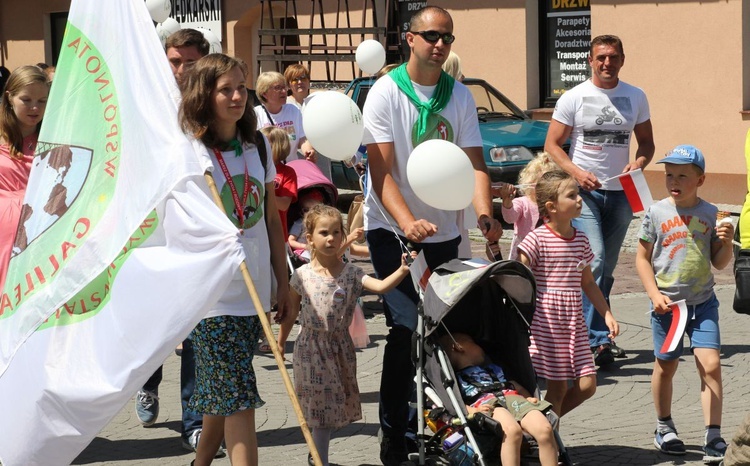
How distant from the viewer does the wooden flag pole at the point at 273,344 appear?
474 cm

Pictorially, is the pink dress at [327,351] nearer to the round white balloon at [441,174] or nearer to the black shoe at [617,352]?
the round white balloon at [441,174]

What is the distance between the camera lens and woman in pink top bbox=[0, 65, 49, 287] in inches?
261

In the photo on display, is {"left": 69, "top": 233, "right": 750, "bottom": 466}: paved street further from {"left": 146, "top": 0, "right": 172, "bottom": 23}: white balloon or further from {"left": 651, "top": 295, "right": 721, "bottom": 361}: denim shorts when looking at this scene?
{"left": 146, "top": 0, "right": 172, "bottom": 23}: white balloon

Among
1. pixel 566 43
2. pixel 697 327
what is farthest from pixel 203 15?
pixel 697 327

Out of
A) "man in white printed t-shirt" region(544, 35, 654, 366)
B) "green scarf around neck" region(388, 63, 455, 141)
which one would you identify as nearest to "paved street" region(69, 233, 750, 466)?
"man in white printed t-shirt" region(544, 35, 654, 366)

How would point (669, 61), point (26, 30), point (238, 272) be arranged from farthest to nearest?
point (26, 30)
point (669, 61)
point (238, 272)

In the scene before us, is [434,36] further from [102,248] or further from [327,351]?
[102,248]

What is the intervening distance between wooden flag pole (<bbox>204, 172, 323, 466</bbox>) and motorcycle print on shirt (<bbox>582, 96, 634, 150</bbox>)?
4.00 meters

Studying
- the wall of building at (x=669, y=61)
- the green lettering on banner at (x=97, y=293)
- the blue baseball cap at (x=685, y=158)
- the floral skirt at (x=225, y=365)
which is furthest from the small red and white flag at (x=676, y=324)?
the wall of building at (x=669, y=61)

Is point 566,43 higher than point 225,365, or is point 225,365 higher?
point 566,43

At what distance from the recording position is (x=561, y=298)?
6648 mm

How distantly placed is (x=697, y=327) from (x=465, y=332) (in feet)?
4.31

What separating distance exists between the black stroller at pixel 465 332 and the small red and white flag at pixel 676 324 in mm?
875

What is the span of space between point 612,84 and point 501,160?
6869 mm
